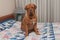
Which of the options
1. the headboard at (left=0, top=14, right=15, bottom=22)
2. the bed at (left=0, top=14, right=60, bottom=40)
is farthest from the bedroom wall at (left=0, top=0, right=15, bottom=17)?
the bed at (left=0, top=14, right=60, bottom=40)

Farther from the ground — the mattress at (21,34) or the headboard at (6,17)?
the headboard at (6,17)

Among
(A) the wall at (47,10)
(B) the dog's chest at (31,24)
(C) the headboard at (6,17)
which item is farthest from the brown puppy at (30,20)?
(A) the wall at (47,10)

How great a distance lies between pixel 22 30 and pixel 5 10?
87cm

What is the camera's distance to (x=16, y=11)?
3.10 m

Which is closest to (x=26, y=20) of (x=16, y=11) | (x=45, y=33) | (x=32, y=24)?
(x=32, y=24)

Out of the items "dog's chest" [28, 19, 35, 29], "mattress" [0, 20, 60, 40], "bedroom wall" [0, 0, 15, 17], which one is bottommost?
"mattress" [0, 20, 60, 40]

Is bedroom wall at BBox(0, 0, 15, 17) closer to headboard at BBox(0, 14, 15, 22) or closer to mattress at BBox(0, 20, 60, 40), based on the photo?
headboard at BBox(0, 14, 15, 22)

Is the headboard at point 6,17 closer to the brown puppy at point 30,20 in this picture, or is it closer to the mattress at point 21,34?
the mattress at point 21,34

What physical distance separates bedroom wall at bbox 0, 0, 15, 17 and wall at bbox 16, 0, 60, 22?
20 centimetres

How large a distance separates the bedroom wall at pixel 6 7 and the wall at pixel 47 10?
197 millimetres

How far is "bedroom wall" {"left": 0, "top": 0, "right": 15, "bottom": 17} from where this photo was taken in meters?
2.95

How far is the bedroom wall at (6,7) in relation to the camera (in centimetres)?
295

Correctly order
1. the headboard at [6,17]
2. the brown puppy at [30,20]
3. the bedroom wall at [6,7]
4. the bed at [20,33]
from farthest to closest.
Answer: the bedroom wall at [6,7] → the headboard at [6,17] → the brown puppy at [30,20] → the bed at [20,33]

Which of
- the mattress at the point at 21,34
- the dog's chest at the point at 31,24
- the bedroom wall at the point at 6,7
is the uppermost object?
the bedroom wall at the point at 6,7
